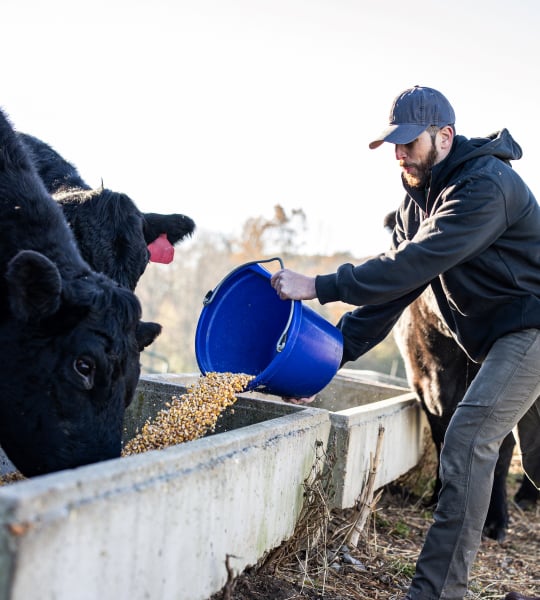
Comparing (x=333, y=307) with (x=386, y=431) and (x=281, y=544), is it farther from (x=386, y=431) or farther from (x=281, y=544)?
(x=281, y=544)

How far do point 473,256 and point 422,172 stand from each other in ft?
2.13

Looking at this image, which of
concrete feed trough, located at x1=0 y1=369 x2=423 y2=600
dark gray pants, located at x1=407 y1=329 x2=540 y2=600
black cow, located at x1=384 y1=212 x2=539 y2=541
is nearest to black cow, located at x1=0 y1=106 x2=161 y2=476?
concrete feed trough, located at x1=0 y1=369 x2=423 y2=600

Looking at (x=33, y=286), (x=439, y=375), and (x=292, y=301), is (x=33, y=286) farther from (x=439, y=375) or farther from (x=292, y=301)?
(x=439, y=375)

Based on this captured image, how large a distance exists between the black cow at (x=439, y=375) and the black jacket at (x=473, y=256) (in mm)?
1770

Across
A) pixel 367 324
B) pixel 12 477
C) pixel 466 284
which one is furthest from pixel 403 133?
pixel 12 477

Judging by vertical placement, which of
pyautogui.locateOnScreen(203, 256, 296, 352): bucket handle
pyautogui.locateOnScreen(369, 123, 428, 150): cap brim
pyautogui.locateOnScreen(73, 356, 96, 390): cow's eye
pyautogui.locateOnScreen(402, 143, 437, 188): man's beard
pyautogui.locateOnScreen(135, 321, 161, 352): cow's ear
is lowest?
pyautogui.locateOnScreen(73, 356, 96, 390): cow's eye

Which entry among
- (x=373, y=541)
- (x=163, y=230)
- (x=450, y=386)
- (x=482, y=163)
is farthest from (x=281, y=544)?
(x=163, y=230)

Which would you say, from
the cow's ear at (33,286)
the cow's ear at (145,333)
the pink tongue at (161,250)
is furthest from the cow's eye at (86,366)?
the pink tongue at (161,250)

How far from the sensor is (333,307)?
792 inches

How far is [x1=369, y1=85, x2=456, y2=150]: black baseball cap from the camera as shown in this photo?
A: 423 cm

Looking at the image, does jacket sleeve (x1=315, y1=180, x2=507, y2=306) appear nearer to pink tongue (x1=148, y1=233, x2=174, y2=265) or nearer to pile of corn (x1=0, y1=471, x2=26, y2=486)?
pile of corn (x1=0, y1=471, x2=26, y2=486)

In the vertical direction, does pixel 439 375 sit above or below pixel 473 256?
below

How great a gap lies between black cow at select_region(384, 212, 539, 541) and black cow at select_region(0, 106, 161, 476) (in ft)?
9.67

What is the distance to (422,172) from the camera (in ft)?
14.5
